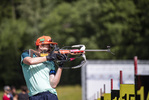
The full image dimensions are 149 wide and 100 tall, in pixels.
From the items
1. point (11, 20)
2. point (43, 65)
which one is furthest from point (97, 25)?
point (43, 65)

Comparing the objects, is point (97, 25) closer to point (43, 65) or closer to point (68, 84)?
point (68, 84)

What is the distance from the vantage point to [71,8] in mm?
46344

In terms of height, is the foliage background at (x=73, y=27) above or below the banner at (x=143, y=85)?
below

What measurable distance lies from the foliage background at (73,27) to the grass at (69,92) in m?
1.46

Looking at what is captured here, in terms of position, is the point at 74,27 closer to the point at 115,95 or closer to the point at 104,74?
the point at 104,74

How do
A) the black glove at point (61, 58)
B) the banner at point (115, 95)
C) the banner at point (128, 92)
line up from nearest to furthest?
the banner at point (128, 92), the black glove at point (61, 58), the banner at point (115, 95)

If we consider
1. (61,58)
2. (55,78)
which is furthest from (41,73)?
(61,58)

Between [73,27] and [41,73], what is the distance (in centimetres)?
3967

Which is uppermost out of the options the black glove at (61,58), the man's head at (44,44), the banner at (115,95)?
the man's head at (44,44)

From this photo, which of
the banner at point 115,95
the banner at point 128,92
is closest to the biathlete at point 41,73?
the banner at point 128,92

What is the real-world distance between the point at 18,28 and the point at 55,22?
4275 millimetres

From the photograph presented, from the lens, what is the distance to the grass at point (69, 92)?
123ft

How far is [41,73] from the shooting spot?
612 centimetres

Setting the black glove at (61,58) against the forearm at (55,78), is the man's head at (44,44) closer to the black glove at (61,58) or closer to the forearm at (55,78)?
the black glove at (61,58)
